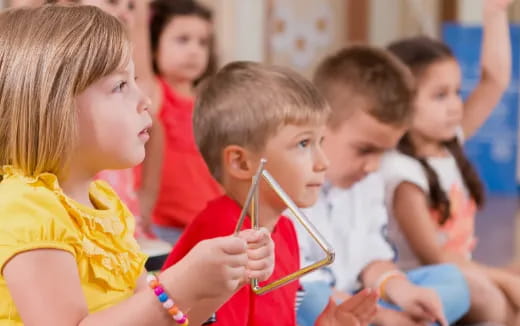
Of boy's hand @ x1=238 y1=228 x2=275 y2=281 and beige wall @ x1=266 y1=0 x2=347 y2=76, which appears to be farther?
beige wall @ x1=266 y1=0 x2=347 y2=76

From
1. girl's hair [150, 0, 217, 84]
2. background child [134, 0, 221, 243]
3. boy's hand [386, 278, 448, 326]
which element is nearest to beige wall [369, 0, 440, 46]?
background child [134, 0, 221, 243]

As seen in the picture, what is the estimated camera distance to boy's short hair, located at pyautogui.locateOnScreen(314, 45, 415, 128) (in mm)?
1701

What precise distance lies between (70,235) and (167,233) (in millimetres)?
1414

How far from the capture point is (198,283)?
0.86 metres

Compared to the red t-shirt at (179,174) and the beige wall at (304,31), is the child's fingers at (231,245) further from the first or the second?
the beige wall at (304,31)

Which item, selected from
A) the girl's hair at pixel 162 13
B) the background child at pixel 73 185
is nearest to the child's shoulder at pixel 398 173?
the girl's hair at pixel 162 13

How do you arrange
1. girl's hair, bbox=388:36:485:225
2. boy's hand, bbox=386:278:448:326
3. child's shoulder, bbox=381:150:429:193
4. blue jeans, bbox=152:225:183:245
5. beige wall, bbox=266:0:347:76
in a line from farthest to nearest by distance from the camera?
beige wall, bbox=266:0:347:76 < blue jeans, bbox=152:225:183:245 < girl's hair, bbox=388:36:485:225 < child's shoulder, bbox=381:150:429:193 < boy's hand, bbox=386:278:448:326

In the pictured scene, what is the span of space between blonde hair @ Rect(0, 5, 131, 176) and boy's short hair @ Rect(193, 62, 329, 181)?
1.17 ft

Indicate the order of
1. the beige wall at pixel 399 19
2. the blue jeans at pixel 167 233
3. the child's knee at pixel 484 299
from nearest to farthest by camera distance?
the child's knee at pixel 484 299, the blue jeans at pixel 167 233, the beige wall at pixel 399 19

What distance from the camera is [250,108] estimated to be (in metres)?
1.27

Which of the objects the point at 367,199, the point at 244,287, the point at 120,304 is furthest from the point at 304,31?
the point at 120,304

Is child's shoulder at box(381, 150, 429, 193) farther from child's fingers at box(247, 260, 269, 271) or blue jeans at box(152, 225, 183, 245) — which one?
child's fingers at box(247, 260, 269, 271)

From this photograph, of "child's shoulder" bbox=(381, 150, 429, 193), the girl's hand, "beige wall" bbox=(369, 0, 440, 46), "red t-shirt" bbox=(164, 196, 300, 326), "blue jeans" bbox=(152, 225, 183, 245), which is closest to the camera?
the girl's hand

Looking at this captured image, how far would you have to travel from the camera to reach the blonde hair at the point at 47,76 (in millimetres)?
900
